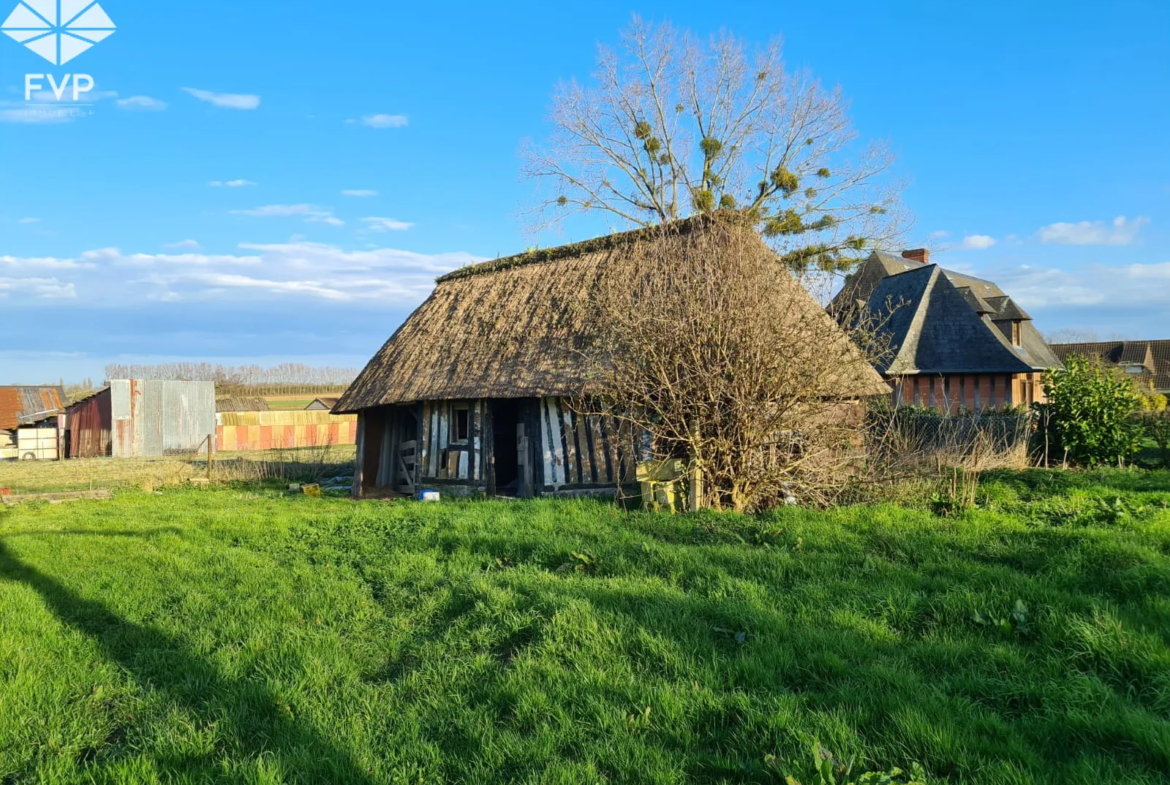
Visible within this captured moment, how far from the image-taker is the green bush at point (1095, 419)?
1361 cm

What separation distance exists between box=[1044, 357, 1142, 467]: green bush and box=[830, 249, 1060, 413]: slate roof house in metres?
7.20

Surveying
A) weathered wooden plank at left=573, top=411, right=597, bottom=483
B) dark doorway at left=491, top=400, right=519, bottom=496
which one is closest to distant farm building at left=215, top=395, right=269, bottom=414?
dark doorway at left=491, top=400, right=519, bottom=496

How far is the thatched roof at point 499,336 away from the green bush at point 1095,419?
13.5 ft

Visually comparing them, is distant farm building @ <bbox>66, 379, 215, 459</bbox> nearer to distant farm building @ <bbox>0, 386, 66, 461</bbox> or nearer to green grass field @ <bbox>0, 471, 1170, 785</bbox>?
distant farm building @ <bbox>0, 386, 66, 461</bbox>

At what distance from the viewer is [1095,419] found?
45.0 feet

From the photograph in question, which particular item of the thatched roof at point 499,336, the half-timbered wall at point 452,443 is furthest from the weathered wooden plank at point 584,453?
the half-timbered wall at point 452,443

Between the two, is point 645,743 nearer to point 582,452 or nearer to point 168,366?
point 582,452

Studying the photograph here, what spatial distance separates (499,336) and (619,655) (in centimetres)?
1111

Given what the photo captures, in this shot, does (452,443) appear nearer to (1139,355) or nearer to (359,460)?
(359,460)

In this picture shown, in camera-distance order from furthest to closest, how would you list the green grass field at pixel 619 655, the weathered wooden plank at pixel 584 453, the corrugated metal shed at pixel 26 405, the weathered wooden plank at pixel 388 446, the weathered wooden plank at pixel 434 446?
the corrugated metal shed at pixel 26 405, the weathered wooden plank at pixel 388 446, the weathered wooden plank at pixel 434 446, the weathered wooden plank at pixel 584 453, the green grass field at pixel 619 655

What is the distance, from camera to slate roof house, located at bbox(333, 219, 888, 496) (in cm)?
1307

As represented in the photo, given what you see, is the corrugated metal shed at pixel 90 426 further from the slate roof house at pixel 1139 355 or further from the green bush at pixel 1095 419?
the slate roof house at pixel 1139 355

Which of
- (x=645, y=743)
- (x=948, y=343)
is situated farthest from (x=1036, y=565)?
(x=948, y=343)

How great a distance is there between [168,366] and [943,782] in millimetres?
80410
